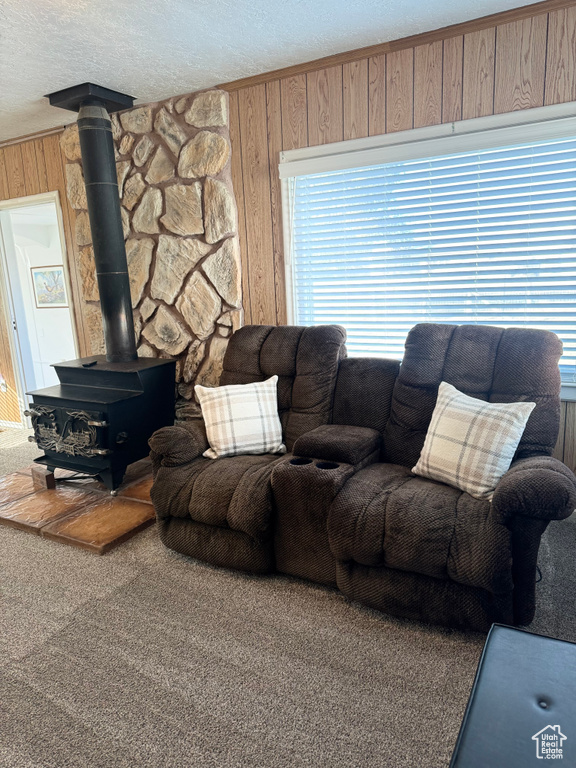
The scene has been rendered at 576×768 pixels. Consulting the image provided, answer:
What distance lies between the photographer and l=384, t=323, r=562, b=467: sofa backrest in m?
2.30

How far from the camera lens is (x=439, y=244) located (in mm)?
2928

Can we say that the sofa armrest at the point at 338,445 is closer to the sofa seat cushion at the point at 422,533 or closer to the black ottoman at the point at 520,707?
the sofa seat cushion at the point at 422,533

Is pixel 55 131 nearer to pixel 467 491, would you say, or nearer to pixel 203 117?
pixel 203 117

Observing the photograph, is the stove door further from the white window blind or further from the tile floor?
the white window blind

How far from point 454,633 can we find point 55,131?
437 centimetres

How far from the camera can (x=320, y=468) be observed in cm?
227

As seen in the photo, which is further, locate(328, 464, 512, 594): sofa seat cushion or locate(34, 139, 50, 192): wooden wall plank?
locate(34, 139, 50, 192): wooden wall plank

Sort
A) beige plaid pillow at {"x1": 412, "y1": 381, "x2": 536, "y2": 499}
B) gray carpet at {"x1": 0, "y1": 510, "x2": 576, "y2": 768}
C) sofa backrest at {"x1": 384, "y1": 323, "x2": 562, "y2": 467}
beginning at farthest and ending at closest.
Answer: sofa backrest at {"x1": 384, "y1": 323, "x2": 562, "y2": 467} < beige plaid pillow at {"x1": 412, "y1": 381, "x2": 536, "y2": 499} < gray carpet at {"x1": 0, "y1": 510, "x2": 576, "y2": 768}

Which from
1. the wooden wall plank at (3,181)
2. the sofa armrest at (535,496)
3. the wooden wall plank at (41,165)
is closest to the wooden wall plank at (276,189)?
the sofa armrest at (535,496)

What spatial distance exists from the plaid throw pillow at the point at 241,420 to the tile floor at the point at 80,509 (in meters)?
0.68

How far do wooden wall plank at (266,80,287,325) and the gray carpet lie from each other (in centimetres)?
178

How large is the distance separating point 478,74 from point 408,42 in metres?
0.41
